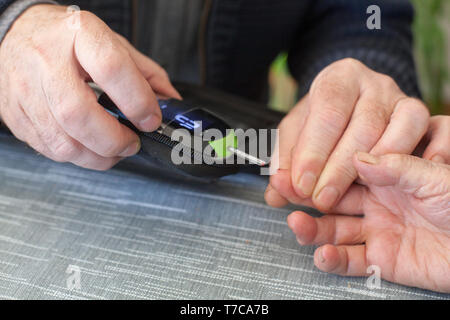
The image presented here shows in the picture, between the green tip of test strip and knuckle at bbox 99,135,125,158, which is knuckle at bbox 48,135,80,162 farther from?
the green tip of test strip

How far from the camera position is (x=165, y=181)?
0.69 metres

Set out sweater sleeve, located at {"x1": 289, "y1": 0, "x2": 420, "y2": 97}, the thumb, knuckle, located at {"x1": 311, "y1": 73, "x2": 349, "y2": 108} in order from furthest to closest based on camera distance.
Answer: sweater sleeve, located at {"x1": 289, "y1": 0, "x2": 420, "y2": 97} < knuckle, located at {"x1": 311, "y1": 73, "x2": 349, "y2": 108} < the thumb

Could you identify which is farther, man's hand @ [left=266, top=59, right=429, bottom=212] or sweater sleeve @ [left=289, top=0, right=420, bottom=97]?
sweater sleeve @ [left=289, top=0, right=420, bottom=97]

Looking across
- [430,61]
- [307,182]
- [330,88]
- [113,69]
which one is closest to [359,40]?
[330,88]

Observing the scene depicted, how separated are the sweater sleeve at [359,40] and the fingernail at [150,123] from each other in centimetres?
45

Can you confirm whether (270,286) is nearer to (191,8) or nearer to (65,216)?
(65,216)

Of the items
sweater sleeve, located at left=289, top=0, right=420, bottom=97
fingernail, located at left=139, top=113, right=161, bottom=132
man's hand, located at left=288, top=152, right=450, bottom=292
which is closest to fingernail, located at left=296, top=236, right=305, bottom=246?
man's hand, located at left=288, top=152, right=450, bottom=292

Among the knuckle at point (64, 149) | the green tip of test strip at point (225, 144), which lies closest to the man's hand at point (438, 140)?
the green tip of test strip at point (225, 144)

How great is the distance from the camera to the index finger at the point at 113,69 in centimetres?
51

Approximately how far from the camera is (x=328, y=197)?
0.56 m

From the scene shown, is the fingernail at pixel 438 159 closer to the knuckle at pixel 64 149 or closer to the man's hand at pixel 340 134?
the man's hand at pixel 340 134

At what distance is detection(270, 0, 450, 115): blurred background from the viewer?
1581 mm

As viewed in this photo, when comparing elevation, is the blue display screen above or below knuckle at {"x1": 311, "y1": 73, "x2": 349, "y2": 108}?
below

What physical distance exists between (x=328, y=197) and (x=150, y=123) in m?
0.24
